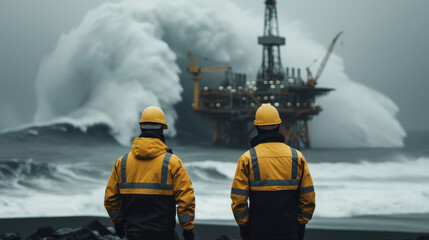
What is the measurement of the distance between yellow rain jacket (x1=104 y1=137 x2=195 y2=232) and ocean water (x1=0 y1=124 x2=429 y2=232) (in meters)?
7.28

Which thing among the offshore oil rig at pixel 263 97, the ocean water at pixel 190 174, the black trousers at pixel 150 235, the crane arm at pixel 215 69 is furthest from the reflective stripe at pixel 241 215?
the crane arm at pixel 215 69

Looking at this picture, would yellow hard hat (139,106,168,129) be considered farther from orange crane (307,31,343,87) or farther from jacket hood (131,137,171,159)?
orange crane (307,31,343,87)

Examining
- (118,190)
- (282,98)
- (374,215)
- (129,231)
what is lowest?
(374,215)

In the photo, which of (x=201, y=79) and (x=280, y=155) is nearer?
(x=280, y=155)

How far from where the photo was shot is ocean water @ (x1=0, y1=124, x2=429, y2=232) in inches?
463

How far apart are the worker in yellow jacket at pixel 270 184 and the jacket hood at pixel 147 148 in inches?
18.0

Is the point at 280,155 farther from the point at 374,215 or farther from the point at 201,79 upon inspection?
the point at 201,79

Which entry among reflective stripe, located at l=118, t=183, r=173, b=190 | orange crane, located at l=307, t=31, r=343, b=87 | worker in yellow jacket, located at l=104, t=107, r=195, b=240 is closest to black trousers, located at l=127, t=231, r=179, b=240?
worker in yellow jacket, located at l=104, t=107, r=195, b=240

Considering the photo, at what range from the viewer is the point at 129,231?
9.46 ft

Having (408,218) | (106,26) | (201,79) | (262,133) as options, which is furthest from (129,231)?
(201,79)

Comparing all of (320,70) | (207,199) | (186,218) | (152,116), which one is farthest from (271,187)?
(320,70)

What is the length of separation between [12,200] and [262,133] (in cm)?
1163

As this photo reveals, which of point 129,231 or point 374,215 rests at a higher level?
point 129,231

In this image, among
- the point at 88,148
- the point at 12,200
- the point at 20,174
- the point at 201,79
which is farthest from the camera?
the point at 201,79
